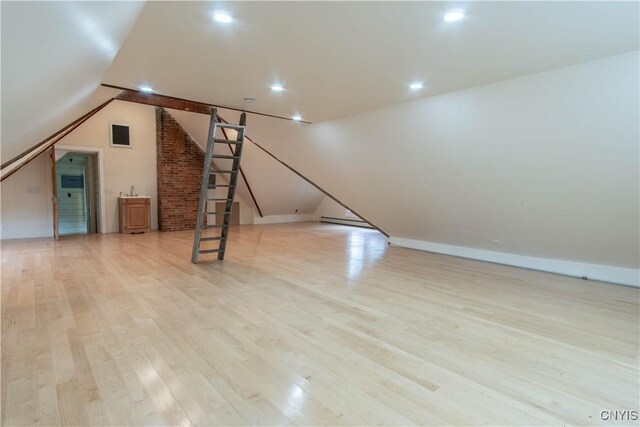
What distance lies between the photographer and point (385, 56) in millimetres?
2877

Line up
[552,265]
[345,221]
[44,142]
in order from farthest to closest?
[345,221] → [552,265] → [44,142]

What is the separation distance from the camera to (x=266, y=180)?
32.0 ft

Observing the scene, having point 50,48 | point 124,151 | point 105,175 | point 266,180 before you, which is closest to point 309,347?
point 50,48

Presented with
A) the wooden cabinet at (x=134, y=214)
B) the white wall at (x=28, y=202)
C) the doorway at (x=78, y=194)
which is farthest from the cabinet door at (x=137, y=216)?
the white wall at (x=28, y=202)

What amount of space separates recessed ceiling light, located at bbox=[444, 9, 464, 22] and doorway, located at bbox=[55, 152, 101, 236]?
896 centimetres

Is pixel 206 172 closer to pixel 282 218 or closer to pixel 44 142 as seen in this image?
pixel 44 142

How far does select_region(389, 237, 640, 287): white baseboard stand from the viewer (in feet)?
14.9

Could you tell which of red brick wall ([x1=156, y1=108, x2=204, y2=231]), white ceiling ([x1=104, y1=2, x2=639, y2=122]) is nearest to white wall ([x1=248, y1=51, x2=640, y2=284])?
white ceiling ([x1=104, y1=2, x2=639, y2=122])

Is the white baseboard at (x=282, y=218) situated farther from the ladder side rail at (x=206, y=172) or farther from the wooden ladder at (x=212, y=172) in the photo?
the ladder side rail at (x=206, y=172)

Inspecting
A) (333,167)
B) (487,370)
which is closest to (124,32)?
(487,370)

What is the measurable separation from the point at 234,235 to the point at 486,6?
751 cm

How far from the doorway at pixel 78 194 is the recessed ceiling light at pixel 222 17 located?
785 centimetres

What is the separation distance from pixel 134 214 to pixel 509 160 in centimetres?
817

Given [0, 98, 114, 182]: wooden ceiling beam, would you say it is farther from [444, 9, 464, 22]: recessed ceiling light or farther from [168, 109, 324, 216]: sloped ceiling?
[444, 9, 464, 22]: recessed ceiling light
